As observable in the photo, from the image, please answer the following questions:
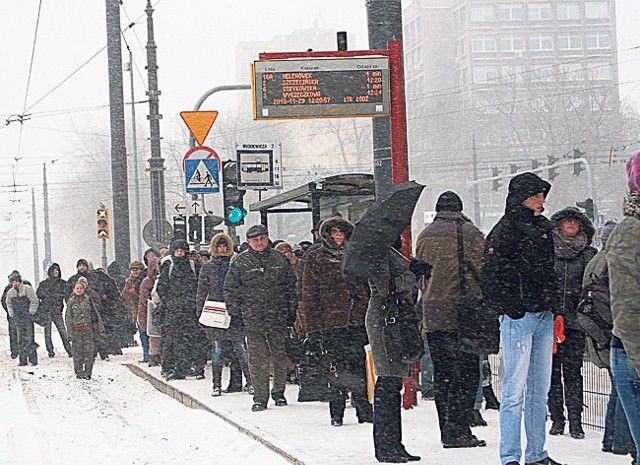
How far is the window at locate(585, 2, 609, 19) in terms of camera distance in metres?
109

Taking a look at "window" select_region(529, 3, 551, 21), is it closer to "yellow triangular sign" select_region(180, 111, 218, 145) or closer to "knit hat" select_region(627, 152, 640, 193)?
"yellow triangular sign" select_region(180, 111, 218, 145)

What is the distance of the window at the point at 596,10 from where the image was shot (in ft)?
357

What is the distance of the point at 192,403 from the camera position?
13195 mm

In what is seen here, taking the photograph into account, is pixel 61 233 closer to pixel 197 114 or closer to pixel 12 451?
pixel 197 114

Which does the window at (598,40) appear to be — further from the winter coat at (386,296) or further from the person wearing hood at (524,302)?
the person wearing hood at (524,302)

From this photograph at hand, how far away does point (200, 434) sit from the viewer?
10.9m

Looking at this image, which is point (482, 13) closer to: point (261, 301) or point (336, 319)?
point (261, 301)

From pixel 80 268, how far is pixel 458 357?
1370cm

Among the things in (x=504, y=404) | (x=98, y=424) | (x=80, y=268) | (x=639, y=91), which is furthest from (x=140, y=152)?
(x=504, y=404)

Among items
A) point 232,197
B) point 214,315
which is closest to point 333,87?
point 214,315

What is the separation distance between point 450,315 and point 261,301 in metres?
3.29

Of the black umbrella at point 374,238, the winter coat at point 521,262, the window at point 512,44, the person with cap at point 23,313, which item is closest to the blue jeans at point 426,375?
the black umbrella at point 374,238

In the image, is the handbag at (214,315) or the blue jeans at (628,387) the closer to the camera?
the blue jeans at (628,387)

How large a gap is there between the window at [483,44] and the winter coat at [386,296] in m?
101
